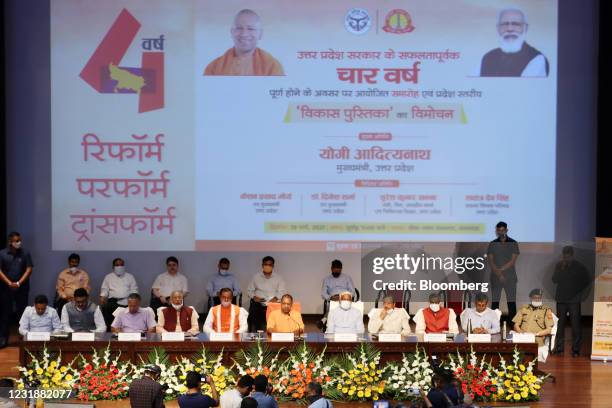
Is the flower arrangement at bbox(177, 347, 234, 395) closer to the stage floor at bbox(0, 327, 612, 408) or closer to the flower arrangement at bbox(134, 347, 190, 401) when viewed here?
the flower arrangement at bbox(134, 347, 190, 401)

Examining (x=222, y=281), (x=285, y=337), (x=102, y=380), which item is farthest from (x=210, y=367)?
(x=222, y=281)

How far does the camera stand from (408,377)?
8367 millimetres

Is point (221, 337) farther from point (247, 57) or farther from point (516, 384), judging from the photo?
point (247, 57)

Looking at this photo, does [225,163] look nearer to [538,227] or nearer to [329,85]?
[329,85]

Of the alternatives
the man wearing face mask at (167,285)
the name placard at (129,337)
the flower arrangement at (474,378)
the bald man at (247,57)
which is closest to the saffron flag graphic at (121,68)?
the bald man at (247,57)

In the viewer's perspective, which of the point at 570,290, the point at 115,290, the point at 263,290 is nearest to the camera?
the point at 570,290

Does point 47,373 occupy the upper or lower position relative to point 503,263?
lower

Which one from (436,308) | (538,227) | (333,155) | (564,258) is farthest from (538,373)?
(333,155)

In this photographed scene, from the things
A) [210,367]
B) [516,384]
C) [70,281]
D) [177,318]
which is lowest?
[516,384]

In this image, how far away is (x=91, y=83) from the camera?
1145 cm

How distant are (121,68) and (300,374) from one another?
15.9ft

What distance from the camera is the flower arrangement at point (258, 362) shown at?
27.1 ft

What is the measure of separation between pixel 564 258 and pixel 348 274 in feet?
8.58

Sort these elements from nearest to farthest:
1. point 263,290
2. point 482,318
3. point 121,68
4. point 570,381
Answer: point 570,381, point 482,318, point 263,290, point 121,68
